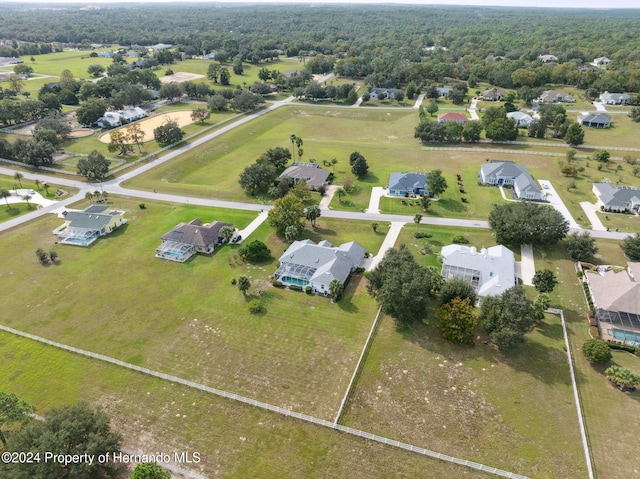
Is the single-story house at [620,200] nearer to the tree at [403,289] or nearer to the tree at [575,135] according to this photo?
the tree at [575,135]

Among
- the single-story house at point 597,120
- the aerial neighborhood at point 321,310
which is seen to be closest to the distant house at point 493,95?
the single-story house at point 597,120

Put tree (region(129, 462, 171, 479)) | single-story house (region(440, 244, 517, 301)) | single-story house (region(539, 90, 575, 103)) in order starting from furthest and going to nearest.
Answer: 1. single-story house (region(539, 90, 575, 103))
2. single-story house (region(440, 244, 517, 301))
3. tree (region(129, 462, 171, 479))

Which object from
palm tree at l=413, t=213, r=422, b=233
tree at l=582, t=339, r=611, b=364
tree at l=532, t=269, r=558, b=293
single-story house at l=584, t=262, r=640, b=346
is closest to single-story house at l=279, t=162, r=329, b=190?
palm tree at l=413, t=213, r=422, b=233

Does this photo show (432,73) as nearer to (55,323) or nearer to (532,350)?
(532,350)

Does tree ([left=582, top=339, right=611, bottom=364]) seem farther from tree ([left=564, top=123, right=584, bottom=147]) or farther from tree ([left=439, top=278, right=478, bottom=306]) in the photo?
tree ([left=564, top=123, right=584, bottom=147])

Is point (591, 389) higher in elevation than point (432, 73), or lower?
lower

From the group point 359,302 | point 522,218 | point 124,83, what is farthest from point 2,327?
point 124,83
